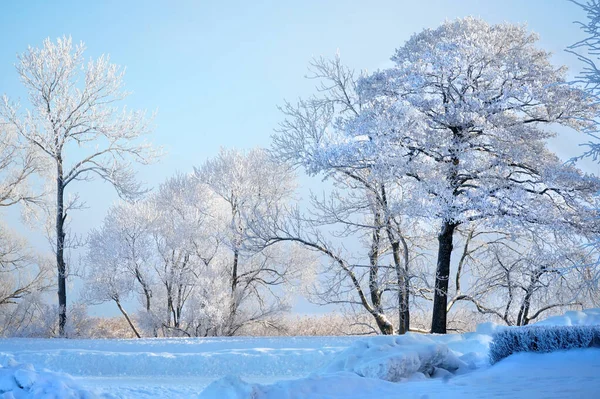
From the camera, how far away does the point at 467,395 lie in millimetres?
4520

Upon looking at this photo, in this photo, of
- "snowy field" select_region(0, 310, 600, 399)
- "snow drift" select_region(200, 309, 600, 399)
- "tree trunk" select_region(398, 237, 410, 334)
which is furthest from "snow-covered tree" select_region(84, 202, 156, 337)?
"snow drift" select_region(200, 309, 600, 399)

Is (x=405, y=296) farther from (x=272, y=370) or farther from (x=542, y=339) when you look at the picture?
(x=542, y=339)

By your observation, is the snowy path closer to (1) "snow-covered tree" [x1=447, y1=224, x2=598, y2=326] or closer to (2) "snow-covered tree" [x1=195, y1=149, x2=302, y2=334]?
(1) "snow-covered tree" [x1=447, y1=224, x2=598, y2=326]

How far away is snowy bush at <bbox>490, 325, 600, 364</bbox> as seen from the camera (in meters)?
6.02

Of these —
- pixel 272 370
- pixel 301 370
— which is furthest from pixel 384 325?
pixel 272 370

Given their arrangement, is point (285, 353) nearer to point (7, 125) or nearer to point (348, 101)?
point (348, 101)

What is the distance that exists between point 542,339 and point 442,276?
5458 mm

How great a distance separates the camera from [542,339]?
6004 millimetres

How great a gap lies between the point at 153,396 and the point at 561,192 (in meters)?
8.56

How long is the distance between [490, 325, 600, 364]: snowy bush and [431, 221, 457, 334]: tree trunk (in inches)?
203

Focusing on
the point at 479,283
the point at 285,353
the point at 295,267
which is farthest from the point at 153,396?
the point at 295,267

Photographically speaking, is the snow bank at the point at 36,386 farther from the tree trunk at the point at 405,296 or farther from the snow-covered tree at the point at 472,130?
Result: the tree trunk at the point at 405,296

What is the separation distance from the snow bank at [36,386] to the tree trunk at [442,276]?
8.13 meters

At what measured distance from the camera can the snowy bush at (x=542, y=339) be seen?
19.7 ft
